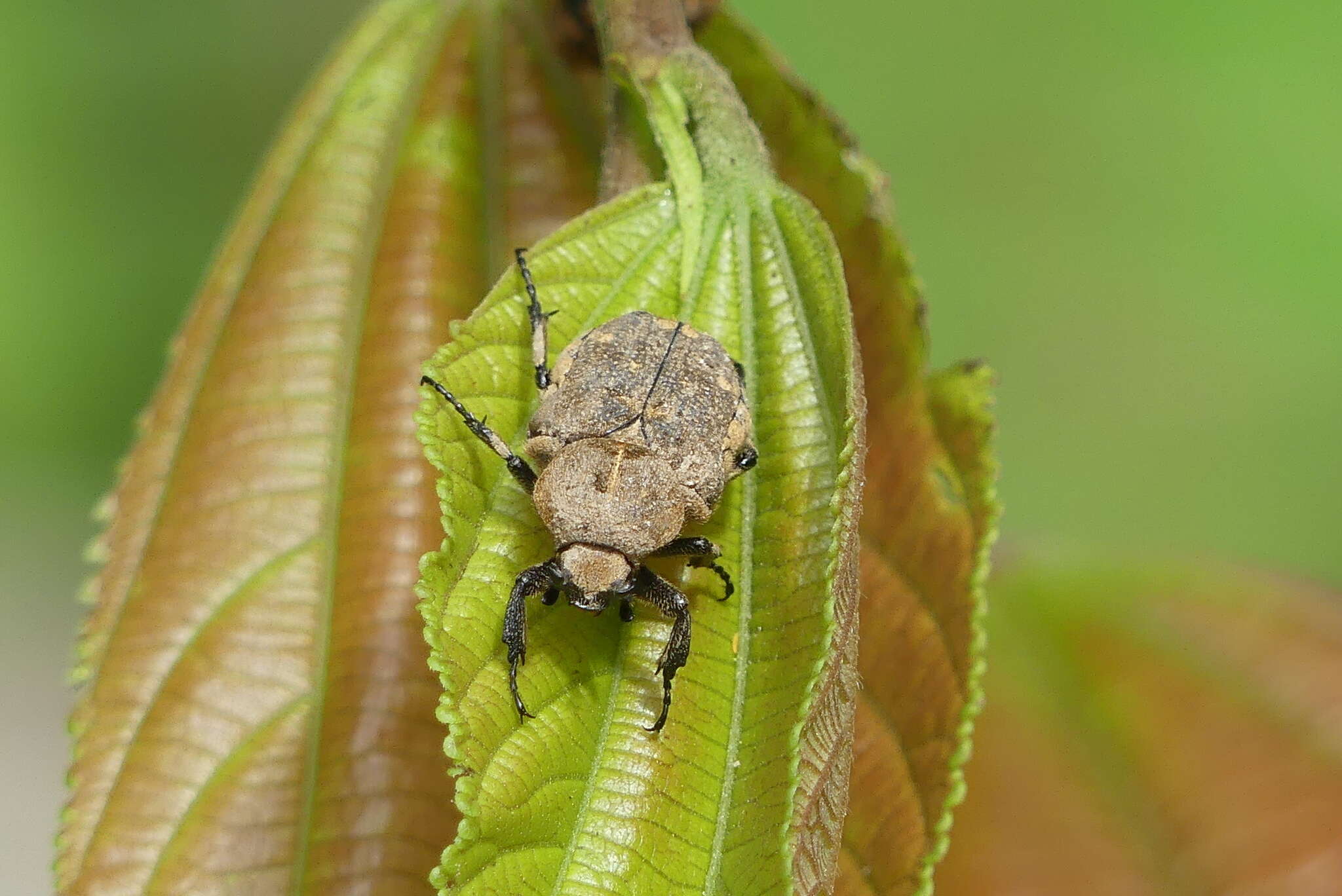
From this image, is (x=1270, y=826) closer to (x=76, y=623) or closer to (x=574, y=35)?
(x=574, y=35)

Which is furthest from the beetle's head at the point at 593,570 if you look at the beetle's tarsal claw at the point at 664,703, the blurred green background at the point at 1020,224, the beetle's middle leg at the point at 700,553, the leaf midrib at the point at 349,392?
the blurred green background at the point at 1020,224

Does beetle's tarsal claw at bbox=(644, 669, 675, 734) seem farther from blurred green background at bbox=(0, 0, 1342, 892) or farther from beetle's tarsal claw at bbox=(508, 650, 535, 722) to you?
blurred green background at bbox=(0, 0, 1342, 892)

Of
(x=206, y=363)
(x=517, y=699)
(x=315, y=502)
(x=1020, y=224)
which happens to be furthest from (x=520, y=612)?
(x=1020, y=224)

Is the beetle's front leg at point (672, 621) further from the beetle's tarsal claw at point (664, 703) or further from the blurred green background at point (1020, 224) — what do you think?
the blurred green background at point (1020, 224)

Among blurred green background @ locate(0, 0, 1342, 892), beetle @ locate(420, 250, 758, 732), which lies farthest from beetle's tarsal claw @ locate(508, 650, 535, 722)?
blurred green background @ locate(0, 0, 1342, 892)

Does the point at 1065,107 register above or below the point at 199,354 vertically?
above


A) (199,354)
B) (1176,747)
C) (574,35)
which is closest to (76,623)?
(199,354)
